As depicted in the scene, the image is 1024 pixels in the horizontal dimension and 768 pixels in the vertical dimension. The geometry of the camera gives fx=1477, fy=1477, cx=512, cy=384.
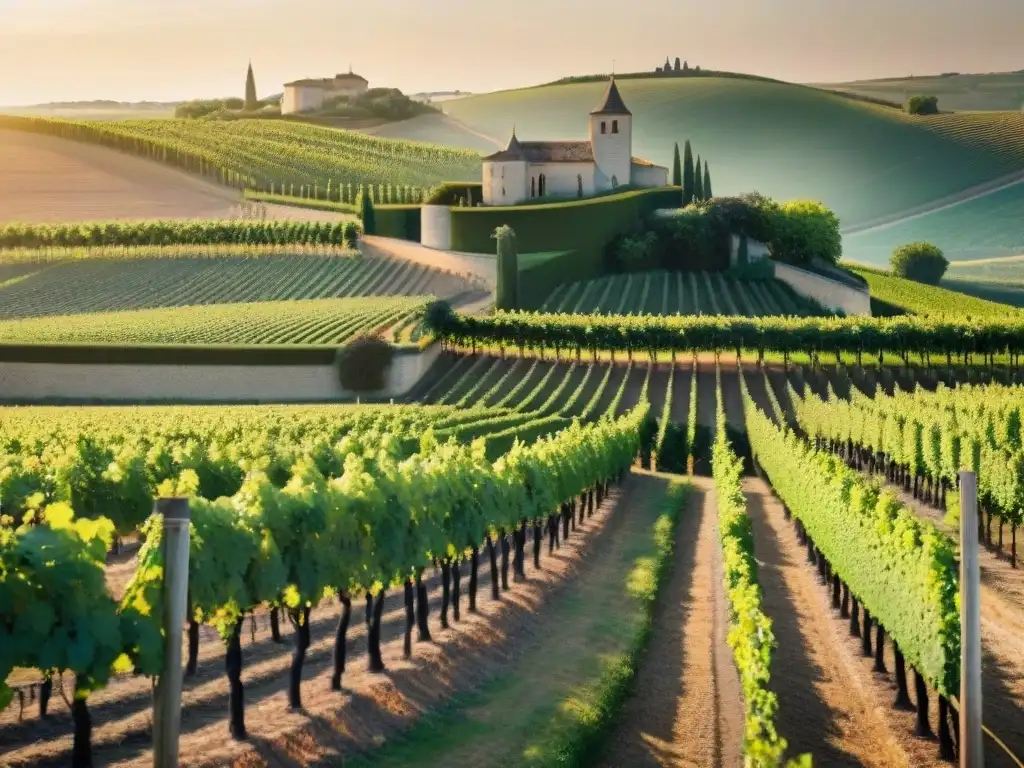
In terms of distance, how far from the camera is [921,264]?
152000 mm

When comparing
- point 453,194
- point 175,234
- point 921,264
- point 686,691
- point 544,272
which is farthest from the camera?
point 921,264

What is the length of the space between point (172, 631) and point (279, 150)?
141m

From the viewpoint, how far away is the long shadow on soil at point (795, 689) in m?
19.1

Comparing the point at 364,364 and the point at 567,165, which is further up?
the point at 567,165

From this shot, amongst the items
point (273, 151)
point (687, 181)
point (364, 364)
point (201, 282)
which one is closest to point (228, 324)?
point (364, 364)

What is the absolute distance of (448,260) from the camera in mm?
100688

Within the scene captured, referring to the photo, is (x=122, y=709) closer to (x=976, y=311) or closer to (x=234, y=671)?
(x=234, y=671)

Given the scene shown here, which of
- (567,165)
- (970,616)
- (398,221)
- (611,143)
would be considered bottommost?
(970,616)

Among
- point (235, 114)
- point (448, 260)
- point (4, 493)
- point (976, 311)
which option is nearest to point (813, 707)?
point (4, 493)

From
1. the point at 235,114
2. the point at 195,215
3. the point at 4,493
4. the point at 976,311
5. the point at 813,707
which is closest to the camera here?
the point at 813,707

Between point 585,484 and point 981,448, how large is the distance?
10473mm

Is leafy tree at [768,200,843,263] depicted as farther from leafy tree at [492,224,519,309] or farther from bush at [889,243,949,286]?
bush at [889,243,949,286]

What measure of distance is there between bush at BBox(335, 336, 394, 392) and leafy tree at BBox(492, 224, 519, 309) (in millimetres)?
17882

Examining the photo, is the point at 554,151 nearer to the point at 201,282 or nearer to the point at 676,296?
the point at 676,296
